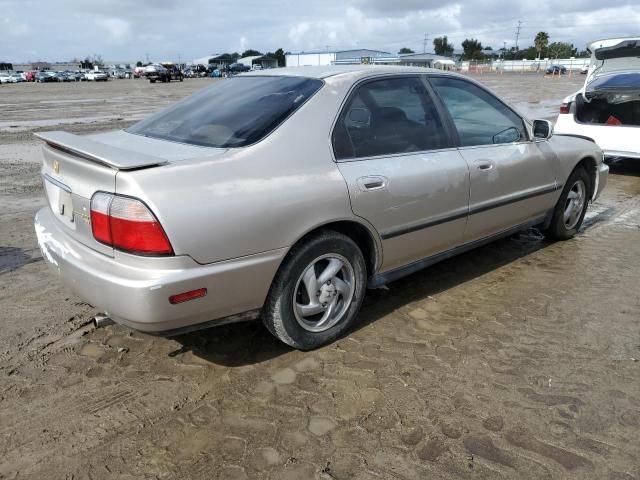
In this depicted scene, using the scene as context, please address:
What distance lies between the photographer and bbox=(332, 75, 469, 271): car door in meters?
3.17

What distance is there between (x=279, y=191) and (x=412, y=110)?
1.38 metres

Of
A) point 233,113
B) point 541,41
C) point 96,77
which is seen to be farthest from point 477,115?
point 541,41

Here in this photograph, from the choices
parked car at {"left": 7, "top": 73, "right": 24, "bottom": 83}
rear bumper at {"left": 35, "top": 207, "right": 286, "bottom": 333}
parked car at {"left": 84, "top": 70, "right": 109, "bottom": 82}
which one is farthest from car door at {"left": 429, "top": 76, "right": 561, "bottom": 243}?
parked car at {"left": 84, "top": 70, "right": 109, "bottom": 82}

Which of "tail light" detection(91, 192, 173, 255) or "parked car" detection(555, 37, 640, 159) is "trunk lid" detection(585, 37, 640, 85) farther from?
"tail light" detection(91, 192, 173, 255)

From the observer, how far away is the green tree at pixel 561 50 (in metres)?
106

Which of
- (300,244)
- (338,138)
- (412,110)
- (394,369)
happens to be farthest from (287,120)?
(394,369)

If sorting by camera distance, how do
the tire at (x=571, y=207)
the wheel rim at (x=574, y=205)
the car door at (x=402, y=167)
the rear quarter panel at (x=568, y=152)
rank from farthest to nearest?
the wheel rim at (x=574, y=205) → the tire at (x=571, y=207) → the rear quarter panel at (x=568, y=152) → the car door at (x=402, y=167)

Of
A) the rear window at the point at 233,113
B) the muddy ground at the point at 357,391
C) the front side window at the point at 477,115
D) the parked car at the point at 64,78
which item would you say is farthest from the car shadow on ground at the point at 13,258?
the parked car at the point at 64,78

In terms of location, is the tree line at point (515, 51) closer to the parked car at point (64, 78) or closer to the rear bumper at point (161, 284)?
the parked car at point (64, 78)

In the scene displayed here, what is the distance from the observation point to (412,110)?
364 centimetres

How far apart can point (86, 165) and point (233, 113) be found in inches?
37.5

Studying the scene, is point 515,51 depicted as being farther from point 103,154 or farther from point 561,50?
point 103,154

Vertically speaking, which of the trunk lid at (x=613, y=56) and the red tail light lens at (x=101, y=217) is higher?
the trunk lid at (x=613, y=56)

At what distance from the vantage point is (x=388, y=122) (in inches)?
136
